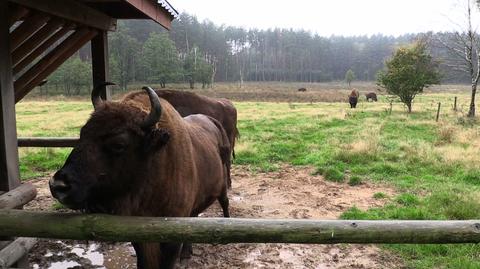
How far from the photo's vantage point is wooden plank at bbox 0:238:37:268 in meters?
3.92

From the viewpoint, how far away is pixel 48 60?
6.84m

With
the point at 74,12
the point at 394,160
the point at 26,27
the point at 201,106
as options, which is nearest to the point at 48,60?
the point at 26,27

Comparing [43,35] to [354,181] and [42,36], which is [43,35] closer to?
[42,36]

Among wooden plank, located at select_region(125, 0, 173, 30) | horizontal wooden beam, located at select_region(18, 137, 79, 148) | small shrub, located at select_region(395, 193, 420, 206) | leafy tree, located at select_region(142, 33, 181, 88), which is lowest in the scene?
small shrub, located at select_region(395, 193, 420, 206)

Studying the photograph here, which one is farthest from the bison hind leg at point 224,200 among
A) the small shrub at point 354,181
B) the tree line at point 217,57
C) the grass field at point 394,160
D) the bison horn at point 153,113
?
the tree line at point 217,57

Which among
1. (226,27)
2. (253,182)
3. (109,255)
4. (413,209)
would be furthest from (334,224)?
(226,27)

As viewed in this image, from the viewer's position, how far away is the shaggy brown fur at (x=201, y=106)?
27.1 ft

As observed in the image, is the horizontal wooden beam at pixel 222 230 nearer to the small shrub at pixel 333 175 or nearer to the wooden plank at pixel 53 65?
the wooden plank at pixel 53 65

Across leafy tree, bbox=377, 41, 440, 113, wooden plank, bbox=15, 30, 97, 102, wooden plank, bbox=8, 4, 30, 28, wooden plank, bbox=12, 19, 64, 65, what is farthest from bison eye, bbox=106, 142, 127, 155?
leafy tree, bbox=377, 41, 440, 113

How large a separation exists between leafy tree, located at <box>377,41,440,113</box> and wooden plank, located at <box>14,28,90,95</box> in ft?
70.2

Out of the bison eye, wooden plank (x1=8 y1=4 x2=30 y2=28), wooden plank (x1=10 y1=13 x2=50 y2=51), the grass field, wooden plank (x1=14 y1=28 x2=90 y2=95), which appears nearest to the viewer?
the bison eye

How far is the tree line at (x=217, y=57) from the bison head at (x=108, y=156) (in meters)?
26.3

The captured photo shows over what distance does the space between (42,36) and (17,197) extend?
2936 millimetres

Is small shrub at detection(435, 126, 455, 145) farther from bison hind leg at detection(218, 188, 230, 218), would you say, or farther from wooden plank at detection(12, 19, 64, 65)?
wooden plank at detection(12, 19, 64, 65)
